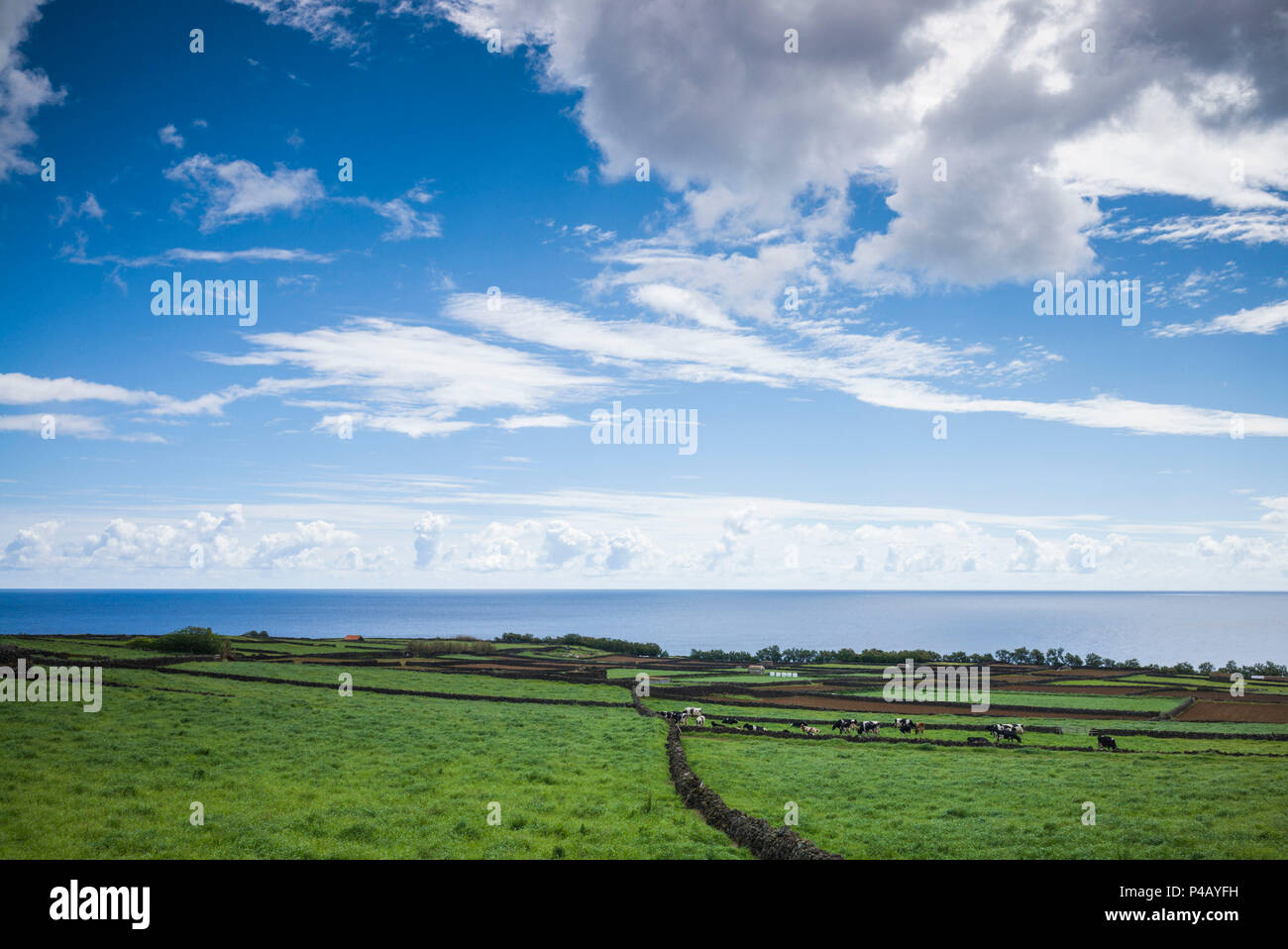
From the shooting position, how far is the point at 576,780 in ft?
76.9

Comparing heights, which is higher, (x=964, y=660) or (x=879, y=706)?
(x=879, y=706)

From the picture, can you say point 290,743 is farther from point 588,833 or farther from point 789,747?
point 789,747

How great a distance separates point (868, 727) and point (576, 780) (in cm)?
2285

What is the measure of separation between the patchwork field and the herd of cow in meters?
0.68

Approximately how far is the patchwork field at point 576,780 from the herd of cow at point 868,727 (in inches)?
26.8

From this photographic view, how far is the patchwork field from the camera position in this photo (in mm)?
16875

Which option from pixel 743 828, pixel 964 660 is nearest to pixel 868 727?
pixel 743 828

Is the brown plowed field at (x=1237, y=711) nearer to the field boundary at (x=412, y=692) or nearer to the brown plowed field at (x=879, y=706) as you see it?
the brown plowed field at (x=879, y=706)

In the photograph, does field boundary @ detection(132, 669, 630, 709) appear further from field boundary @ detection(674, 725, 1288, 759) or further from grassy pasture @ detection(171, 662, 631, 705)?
field boundary @ detection(674, 725, 1288, 759)

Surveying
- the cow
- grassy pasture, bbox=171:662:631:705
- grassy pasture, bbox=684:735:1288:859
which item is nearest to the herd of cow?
the cow

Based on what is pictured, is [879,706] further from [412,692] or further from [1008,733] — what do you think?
[412,692]

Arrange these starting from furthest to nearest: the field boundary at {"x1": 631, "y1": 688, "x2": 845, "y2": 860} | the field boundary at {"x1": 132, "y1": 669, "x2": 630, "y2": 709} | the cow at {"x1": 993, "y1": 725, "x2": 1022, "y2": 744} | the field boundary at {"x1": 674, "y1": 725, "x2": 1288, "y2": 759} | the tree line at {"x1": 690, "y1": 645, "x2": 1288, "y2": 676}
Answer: the tree line at {"x1": 690, "y1": 645, "x2": 1288, "y2": 676} → the field boundary at {"x1": 132, "y1": 669, "x2": 630, "y2": 709} → the cow at {"x1": 993, "y1": 725, "x2": 1022, "y2": 744} → the field boundary at {"x1": 674, "y1": 725, "x2": 1288, "y2": 759} → the field boundary at {"x1": 631, "y1": 688, "x2": 845, "y2": 860}

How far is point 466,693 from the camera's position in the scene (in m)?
51.7
